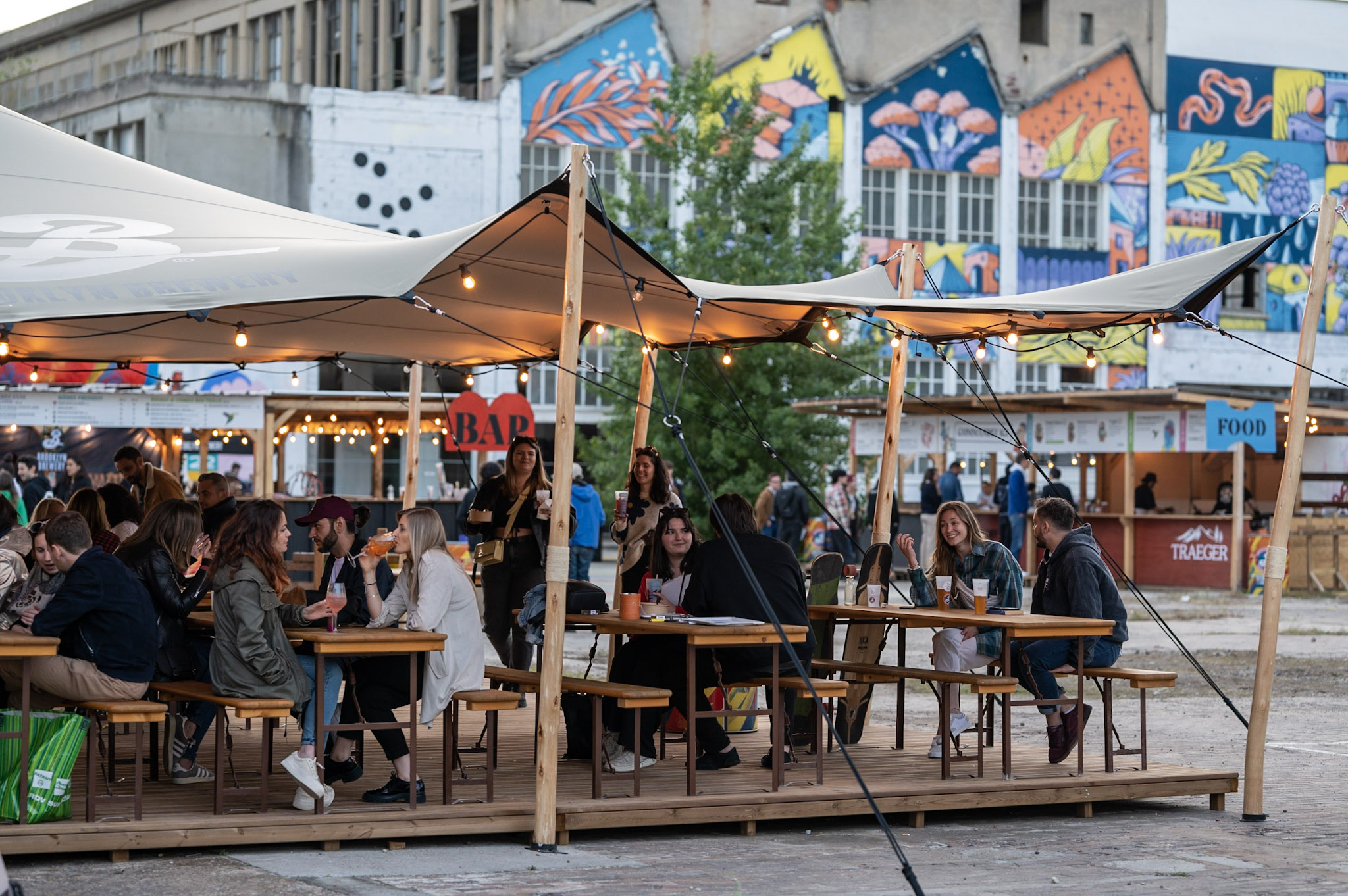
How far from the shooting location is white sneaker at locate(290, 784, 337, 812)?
7.62 m

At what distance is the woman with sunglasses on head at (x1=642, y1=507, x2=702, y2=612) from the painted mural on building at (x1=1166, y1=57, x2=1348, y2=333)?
35843 mm

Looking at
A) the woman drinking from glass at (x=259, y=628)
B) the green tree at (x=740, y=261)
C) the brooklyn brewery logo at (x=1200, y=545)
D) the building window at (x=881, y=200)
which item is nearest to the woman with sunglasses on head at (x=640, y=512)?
the woman drinking from glass at (x=259, y=628)

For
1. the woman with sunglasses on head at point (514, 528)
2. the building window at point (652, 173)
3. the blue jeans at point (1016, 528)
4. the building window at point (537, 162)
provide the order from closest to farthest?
the woman with sunglasses on head at point (514, 528) → the blue jeans at point (1016, 528) → the building window at point (537, 162) → the building window at point (652, 173)

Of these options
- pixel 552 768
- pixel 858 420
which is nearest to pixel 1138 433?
pixel 858 420

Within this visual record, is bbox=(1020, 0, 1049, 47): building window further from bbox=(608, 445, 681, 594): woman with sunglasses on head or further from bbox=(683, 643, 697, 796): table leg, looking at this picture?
bbox=(683, 643, 697, 796): table leg

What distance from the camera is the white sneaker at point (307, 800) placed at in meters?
7.62

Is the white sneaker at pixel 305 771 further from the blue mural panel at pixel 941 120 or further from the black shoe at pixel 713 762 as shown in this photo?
the blue mural panel at pixel 941 120

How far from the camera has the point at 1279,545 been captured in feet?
29.3

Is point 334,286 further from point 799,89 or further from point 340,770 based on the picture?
point 799,89

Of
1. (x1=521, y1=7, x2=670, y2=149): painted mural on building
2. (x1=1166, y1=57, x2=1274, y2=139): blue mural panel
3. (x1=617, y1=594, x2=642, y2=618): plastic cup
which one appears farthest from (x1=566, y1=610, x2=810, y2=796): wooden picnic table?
(x1=1166, y1=57, x2=1274, y2=139): blue mural panel

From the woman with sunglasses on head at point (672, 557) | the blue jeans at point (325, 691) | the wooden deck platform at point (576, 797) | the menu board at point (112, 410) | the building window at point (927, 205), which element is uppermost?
the building window at point (927, 205)

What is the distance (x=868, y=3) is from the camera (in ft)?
136

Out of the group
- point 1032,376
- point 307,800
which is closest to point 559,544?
point 307,800

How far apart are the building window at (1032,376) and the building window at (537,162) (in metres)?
12.3
